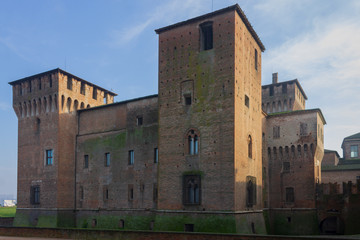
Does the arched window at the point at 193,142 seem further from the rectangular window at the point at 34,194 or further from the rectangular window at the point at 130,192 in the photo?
the rectangular window at the point at 34,194

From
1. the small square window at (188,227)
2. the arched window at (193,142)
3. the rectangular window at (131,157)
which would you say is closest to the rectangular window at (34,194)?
the rectangular window at (131,157)

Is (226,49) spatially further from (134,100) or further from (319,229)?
(319,229)

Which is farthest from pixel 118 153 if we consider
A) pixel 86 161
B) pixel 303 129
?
pixel 303 129

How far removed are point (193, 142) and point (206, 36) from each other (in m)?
7.19

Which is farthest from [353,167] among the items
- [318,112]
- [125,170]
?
[125,170]

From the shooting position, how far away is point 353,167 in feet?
118

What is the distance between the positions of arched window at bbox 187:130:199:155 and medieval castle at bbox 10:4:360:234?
7 centimetres

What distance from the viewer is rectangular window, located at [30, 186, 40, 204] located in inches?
1258

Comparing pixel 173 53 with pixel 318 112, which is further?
pixel 318 112

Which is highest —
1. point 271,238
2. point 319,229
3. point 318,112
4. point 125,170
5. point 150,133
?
point 318,112

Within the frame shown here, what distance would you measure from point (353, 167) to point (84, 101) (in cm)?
2636

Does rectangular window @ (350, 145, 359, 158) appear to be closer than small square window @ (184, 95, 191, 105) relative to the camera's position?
No

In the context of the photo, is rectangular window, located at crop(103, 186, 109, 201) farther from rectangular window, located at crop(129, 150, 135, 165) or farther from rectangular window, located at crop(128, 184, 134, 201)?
rectangular window, located at crop(129, 150, 135, 165)

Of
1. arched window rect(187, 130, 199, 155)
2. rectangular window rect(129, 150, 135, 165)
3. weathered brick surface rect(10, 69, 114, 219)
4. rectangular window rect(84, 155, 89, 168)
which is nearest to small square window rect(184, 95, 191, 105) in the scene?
arched window rect(187, 130, 199, 155)
